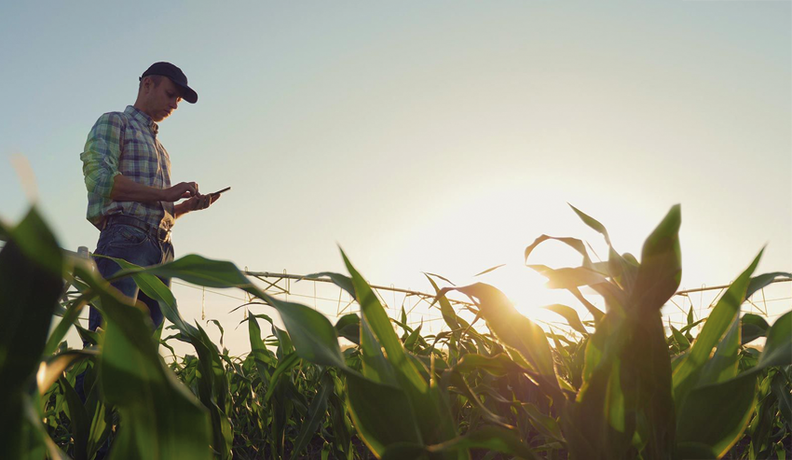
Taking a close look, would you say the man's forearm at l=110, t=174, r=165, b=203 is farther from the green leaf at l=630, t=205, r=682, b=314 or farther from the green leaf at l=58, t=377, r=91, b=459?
the green leaf at l=630, t=205, r=682, b=314

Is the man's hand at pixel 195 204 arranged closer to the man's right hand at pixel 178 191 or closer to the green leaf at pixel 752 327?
the man's right hand at pixel 178 191

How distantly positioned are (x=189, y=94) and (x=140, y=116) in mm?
463

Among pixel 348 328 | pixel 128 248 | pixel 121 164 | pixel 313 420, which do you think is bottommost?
pixel 313 420

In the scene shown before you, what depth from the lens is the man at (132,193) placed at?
239 cm

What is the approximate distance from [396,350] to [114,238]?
2.50 meters

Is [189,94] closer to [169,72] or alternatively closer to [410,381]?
[169,72]

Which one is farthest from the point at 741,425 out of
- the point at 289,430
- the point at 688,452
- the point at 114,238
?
the point at 114,238

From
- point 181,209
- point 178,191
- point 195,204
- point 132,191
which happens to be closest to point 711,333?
point 178,191

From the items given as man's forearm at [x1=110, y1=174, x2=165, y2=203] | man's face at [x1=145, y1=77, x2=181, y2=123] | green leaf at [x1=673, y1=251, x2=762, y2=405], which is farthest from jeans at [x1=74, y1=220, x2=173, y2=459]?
green leaf at [x1=673, y1=251, x2=762, y2=405]

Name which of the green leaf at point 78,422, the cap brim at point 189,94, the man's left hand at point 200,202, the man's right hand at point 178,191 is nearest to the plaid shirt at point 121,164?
the man's left hand at point 200,202

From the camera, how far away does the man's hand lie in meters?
2.60

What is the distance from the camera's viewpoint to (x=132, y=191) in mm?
2410

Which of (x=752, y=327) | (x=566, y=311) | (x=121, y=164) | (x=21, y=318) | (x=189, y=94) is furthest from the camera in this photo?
(x=189, y=94)

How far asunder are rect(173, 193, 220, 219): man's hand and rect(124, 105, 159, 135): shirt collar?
45cm
